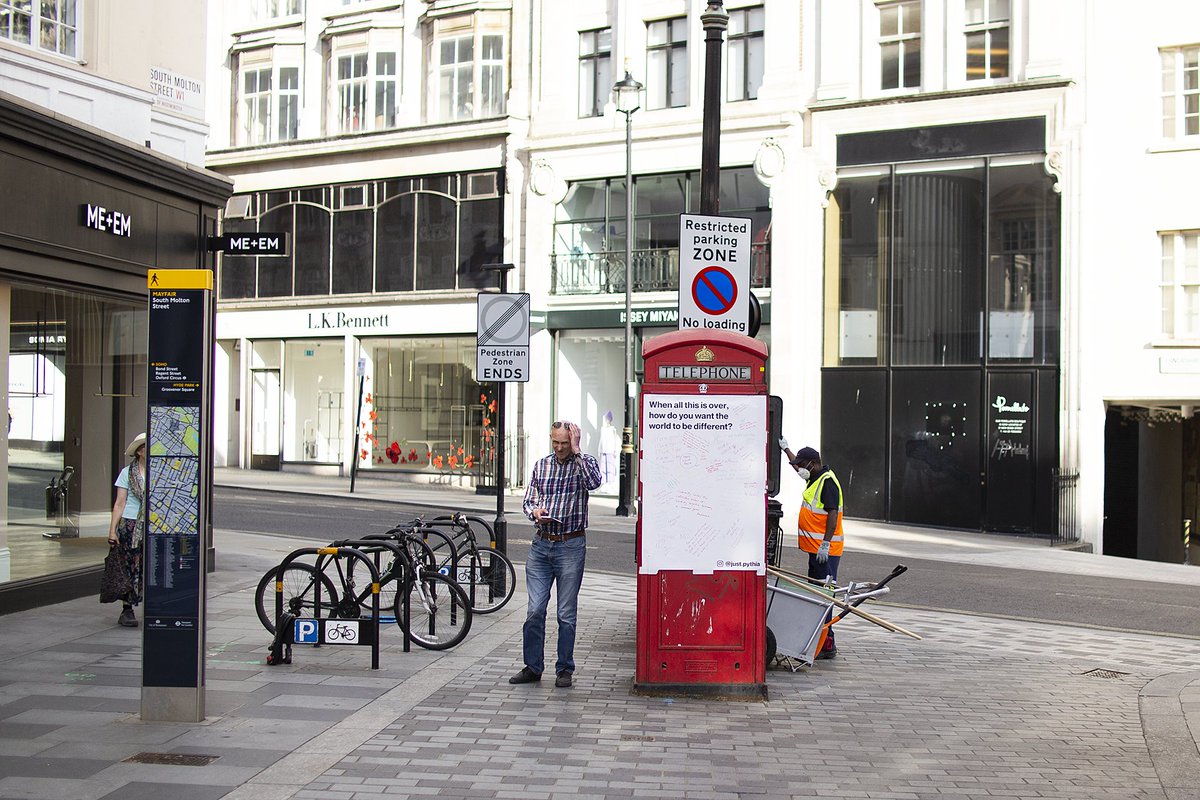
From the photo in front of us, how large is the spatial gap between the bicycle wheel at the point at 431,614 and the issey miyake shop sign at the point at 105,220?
458 centimetres

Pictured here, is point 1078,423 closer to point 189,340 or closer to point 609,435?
point 609,435

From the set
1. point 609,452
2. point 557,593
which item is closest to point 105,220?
point 557,593

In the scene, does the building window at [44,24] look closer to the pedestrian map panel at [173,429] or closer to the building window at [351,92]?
the pedestrian map panel at [173,429]

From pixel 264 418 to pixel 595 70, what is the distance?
43.0 feet

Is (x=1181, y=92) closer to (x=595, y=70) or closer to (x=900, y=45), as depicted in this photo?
(x=900, y=45)

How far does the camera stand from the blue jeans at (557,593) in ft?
30.0

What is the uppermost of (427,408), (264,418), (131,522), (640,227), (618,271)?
(640,227)

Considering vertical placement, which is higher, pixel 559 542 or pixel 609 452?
pixel 609 452

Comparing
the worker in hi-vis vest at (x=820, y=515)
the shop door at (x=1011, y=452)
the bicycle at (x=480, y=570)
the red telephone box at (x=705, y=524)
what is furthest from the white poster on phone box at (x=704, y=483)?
the shop door at (x=1011, y=452)

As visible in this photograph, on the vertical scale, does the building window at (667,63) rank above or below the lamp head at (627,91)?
above

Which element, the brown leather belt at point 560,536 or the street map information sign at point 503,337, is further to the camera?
the street map information sign at point 503,337

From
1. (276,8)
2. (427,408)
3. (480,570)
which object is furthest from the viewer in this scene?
(276,8)

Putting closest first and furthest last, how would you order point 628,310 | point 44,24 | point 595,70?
point 44,24, point 628,310, point 595,70

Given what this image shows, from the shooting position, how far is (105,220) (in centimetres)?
1205
